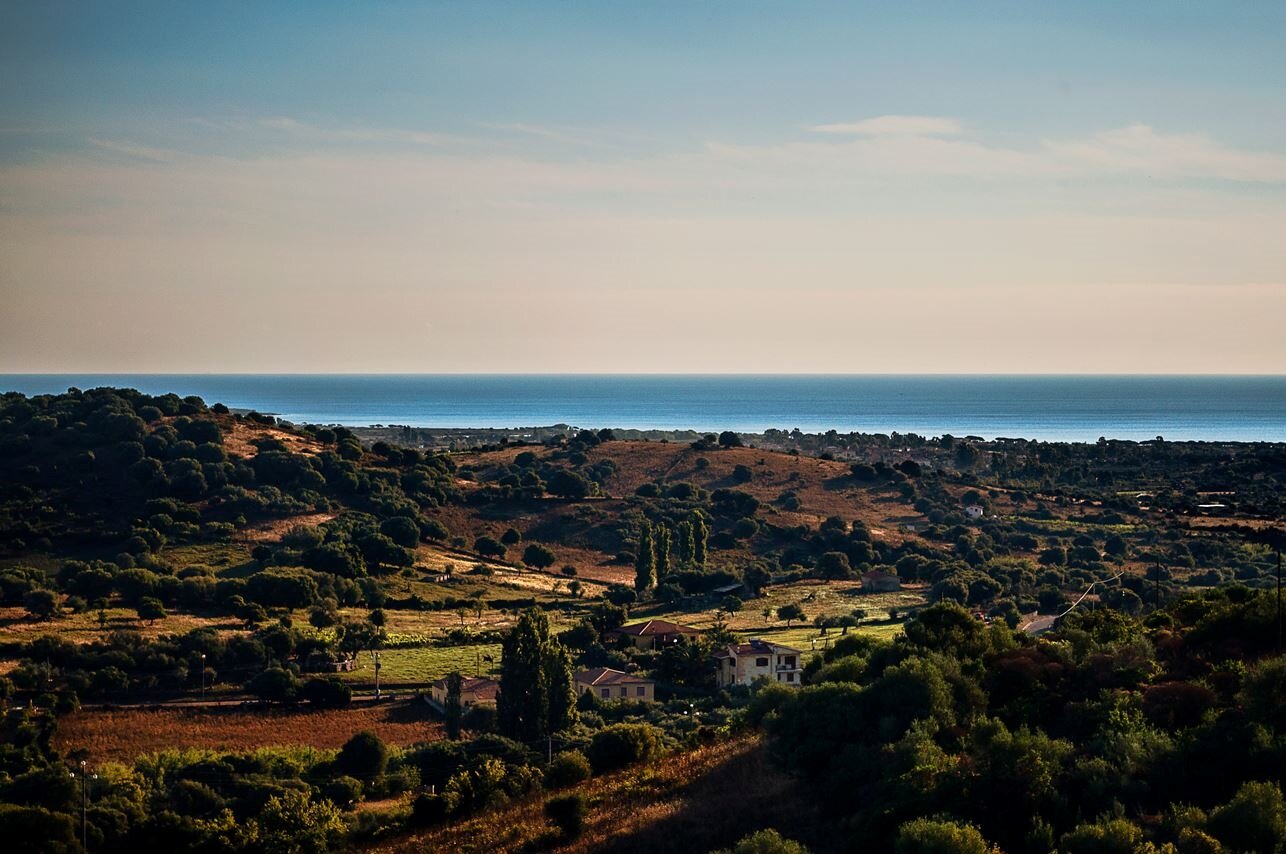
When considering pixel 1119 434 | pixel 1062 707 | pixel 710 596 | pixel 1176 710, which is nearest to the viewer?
Result: pixel 1176 710

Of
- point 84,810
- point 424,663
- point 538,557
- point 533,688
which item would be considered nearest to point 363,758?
point 533,688

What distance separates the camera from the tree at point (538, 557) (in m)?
68.8

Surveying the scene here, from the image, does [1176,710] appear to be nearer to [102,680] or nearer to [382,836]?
[382,836]

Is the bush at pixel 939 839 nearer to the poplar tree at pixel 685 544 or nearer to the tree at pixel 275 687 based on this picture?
the tree at pixel 275 687

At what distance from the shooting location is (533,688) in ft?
116

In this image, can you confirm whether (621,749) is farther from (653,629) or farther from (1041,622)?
(1041,622)

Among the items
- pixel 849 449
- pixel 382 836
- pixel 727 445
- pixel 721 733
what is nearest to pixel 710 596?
pixel 721 733

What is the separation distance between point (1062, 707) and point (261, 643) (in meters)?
32.0

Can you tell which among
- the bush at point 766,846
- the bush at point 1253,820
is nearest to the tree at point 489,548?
the bush at point 766,846

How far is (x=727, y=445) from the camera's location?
103688mm

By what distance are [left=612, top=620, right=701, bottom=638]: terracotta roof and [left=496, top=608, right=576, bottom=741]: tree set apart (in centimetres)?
1282

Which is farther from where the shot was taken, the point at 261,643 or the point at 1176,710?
the point at 261,643

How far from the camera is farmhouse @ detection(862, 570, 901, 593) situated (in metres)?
61.4

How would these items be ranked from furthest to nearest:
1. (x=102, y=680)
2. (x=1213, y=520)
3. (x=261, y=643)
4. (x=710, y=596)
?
(x=1213, y=520) → (x=710, y=596) → (x=261, y=643) → (x=102, y=680)
